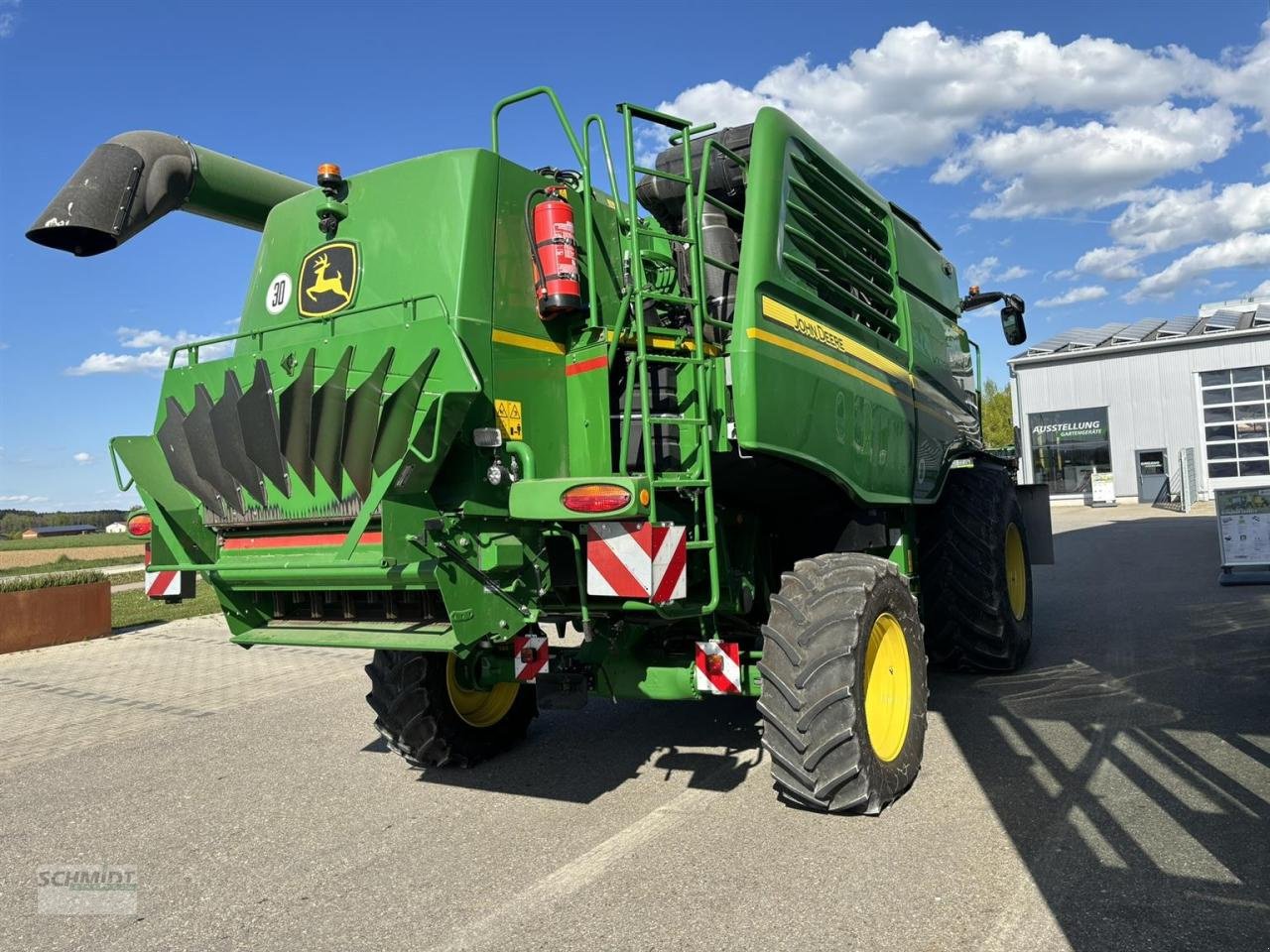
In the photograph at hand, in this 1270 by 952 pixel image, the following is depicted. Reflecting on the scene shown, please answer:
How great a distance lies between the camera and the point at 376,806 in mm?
4809

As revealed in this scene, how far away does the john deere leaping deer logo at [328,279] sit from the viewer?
4.34 meters

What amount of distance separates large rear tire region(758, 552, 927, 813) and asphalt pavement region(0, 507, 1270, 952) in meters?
0.19

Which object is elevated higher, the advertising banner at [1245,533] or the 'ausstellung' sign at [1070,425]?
the 'ausstellung' sign at [1070,425]

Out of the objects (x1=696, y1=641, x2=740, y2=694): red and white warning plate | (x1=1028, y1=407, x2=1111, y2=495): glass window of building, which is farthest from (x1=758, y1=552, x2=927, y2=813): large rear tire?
(x1=1028, y1=407, x2=1111, y2=495): glass window of building

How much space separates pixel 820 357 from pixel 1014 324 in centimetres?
465

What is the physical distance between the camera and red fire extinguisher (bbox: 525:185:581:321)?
164 inches

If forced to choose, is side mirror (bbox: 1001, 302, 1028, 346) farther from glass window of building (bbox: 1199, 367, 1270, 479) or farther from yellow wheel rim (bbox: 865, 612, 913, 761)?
glass window of building (bbox: 1199, 367, 1270, 479)

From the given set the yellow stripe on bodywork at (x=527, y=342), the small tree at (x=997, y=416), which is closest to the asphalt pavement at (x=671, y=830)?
the yellow stripe on bodywork at (x=527, y=342)

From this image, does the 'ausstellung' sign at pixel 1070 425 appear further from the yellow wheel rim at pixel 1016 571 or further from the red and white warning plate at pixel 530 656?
the red and white warning plate at pixel 530 656

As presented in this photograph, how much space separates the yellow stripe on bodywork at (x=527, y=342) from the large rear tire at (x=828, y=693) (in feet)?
4.97

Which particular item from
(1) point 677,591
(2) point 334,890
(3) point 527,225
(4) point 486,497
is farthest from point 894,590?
(2) point 334,890

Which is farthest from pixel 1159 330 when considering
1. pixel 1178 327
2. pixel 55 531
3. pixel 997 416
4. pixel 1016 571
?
pixel 55 531

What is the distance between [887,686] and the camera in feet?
15.0

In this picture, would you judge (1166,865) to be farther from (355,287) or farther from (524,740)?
(355,287)
